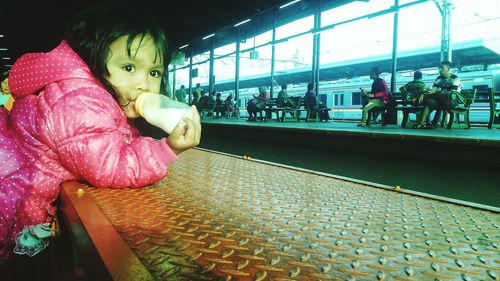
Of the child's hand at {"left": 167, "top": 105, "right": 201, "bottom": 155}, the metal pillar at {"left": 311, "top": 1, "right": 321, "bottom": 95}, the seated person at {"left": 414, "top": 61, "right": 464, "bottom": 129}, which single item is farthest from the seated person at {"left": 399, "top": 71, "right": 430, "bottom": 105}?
the child's hand at {"left": 167, "top": 105, "right": 201, "bottom": 155}

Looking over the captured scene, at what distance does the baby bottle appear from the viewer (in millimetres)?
1013

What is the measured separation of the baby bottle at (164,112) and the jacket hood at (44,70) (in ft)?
0.83

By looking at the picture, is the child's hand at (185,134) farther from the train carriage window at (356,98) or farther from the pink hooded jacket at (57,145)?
the train carriage window at (356,98)

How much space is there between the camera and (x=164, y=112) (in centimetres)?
101

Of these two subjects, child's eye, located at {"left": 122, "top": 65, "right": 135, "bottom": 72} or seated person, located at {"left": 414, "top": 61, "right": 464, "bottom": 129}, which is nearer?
child's eye, located at {"left": 122, "top": 65, "right": 135, "bottom": 72}

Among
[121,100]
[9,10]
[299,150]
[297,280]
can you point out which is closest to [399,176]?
[299,150]

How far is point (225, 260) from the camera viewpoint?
1.82ft

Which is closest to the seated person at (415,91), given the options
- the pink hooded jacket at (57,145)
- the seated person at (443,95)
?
the seated person at (443,95)

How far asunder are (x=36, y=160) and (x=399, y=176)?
136 inches

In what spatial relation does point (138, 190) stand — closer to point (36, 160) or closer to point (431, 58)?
point (36, 160)

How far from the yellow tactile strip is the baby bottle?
9.3 inches

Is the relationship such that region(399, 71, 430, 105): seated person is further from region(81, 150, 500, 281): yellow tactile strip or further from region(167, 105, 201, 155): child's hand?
region(167, 105, 201, 155): child's hand

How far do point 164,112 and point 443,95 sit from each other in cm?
652

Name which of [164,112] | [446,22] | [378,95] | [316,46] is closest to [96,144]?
[164,112]
